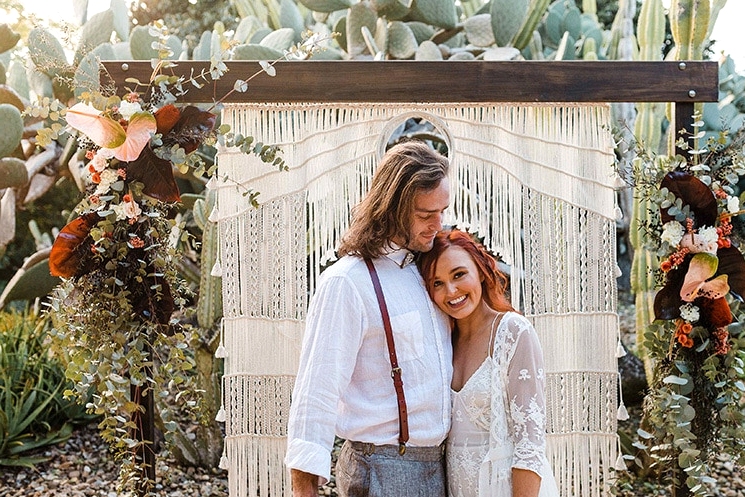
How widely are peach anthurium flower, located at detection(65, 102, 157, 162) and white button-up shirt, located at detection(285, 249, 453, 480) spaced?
0.70 metres

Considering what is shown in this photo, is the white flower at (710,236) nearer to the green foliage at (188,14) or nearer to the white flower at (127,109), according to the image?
the white flower at (127,109)

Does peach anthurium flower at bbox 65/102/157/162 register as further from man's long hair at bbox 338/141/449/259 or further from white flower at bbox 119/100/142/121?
man's long hair at bbox 338/141/449/259

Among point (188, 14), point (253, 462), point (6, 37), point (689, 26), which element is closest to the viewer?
point (253, 462)

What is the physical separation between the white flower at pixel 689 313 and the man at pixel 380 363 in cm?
88

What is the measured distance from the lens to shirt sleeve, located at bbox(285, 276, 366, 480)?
181cm

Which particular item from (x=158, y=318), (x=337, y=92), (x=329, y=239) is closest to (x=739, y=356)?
(x=329, y=239)

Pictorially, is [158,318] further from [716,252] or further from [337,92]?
[716,252]

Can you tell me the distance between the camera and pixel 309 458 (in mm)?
1794

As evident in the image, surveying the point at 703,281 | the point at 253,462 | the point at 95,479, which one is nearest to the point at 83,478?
the point at 95,479

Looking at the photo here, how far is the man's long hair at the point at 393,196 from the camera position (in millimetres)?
1902

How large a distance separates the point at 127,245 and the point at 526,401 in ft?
3.88

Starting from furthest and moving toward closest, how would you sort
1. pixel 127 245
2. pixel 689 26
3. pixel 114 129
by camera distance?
pixel 689 26 < pixel 127 245 < pixel 114 129

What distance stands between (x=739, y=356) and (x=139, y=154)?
6.35ft

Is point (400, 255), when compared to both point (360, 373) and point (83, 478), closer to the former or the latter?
point (360, 373)
